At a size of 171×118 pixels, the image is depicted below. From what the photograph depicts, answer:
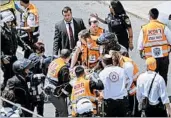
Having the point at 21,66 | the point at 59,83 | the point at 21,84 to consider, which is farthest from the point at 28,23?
the point at 21,84

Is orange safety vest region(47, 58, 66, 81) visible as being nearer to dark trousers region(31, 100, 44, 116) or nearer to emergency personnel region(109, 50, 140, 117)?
dark trousers region(31, 100, 44, 116)

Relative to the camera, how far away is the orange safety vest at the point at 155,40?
11.2 m

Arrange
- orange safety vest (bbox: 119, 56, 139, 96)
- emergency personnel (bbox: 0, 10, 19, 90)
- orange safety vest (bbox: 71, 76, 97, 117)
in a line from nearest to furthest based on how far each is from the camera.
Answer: orange safety vest (bbox: 71, 76, 97, 117) → orange safety vest (bbox: 119, 56, 139, 96) → emergency personnel (bbox: 0, 10, 19, 90)

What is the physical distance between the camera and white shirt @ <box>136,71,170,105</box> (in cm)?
950

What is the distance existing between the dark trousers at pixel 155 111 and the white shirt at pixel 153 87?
105 mm

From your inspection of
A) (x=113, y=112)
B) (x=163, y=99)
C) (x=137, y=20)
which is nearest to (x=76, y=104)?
(x=113, y=112)

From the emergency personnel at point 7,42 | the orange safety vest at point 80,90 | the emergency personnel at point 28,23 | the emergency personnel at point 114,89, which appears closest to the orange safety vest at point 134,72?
the emergency personnel at point 114,89

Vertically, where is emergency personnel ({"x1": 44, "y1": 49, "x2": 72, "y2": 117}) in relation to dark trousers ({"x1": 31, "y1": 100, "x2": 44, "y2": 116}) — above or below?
above

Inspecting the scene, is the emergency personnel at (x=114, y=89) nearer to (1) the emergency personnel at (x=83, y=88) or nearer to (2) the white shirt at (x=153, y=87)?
(1) the emergency personnel at (x=83, y=88)

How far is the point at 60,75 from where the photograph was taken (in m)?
10.2

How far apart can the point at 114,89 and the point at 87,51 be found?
187 centimetres

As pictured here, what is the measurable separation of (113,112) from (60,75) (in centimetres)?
112

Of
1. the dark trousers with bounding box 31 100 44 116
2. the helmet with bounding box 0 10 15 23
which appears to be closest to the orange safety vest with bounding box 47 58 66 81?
the dark trousers with bounding box 31 100 44 116

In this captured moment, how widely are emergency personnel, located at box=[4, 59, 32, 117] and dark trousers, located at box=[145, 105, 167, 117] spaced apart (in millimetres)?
1956
